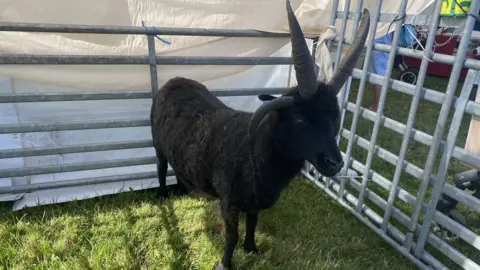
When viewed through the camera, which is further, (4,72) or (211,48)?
(211,48)

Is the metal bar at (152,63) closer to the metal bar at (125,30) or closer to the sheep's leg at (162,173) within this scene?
the metal bar at (125,30)

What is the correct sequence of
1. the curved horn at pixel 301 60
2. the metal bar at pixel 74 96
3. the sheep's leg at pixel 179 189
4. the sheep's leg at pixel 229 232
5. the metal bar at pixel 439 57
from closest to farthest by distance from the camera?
the curved horn at pixel 301 60 < the metal bar at pixel 439 57 < the sheep's leg at pixel 229 232 < the metal bar at pixel 74 96 < the sheep's leg at pixel 179 189

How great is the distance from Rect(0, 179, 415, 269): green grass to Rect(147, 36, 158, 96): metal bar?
4.51 ft

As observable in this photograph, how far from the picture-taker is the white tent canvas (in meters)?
3.81

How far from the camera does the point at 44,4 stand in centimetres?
375

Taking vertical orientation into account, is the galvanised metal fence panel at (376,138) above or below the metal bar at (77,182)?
above

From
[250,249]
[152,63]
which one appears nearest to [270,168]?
[250,249]

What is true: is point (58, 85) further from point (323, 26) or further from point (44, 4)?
point (323, 26)

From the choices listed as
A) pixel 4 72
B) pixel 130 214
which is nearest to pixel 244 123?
pixel 130 214

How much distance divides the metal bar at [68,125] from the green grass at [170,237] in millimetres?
911

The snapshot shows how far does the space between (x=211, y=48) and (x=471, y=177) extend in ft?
10.7

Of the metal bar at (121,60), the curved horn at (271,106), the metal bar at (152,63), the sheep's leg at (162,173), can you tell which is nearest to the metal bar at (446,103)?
the curved horn at (271,106)

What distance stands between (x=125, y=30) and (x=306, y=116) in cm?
223

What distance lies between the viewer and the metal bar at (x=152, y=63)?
150 inches
